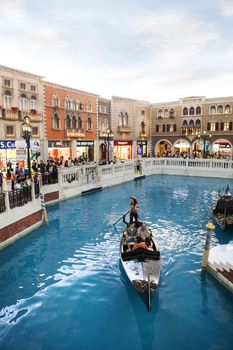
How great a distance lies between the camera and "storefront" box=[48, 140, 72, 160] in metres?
24.3

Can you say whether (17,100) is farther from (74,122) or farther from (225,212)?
(225,212)

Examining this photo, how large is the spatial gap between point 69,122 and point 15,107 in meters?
6.77

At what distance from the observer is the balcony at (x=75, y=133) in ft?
84.1

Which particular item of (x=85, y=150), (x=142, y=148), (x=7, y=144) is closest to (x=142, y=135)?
(x=142, y=148)

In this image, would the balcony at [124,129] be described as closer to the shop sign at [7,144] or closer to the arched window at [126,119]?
the arched window at [126,119]

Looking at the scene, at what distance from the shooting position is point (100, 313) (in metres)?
6.28

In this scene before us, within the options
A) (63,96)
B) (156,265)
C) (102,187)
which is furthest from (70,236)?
(63,96)

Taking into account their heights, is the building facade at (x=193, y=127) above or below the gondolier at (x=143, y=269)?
above

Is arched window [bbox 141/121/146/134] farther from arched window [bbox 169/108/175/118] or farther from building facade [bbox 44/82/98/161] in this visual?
building facade [bbox 44/82/98/161]

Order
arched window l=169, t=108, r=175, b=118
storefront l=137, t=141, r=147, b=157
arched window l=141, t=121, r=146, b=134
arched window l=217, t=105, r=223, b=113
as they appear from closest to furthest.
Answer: arched window l=217, t=105, r=223, b=113
arched window l=169, t=108, r=175, b=118
arched window l=141, t=121, r=146, b=134
storefront l=137, t=141, r=147, b=157

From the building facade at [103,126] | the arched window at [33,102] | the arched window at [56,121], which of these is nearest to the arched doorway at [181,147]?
the building facade at [103,126]

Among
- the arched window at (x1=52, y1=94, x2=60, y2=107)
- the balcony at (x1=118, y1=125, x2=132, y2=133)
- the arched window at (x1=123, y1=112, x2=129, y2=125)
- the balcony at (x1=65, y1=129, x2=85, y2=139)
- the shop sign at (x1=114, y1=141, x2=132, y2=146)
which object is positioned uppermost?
the arched window at (x1=52, y1=94, x2=60, y2=107)

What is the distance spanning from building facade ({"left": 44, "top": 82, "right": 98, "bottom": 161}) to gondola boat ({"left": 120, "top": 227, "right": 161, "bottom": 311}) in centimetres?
1685

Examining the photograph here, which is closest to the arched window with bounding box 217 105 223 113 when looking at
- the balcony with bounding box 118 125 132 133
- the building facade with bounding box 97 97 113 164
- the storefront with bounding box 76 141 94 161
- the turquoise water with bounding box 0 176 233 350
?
the balcony with bounding box 118 125 132 133
